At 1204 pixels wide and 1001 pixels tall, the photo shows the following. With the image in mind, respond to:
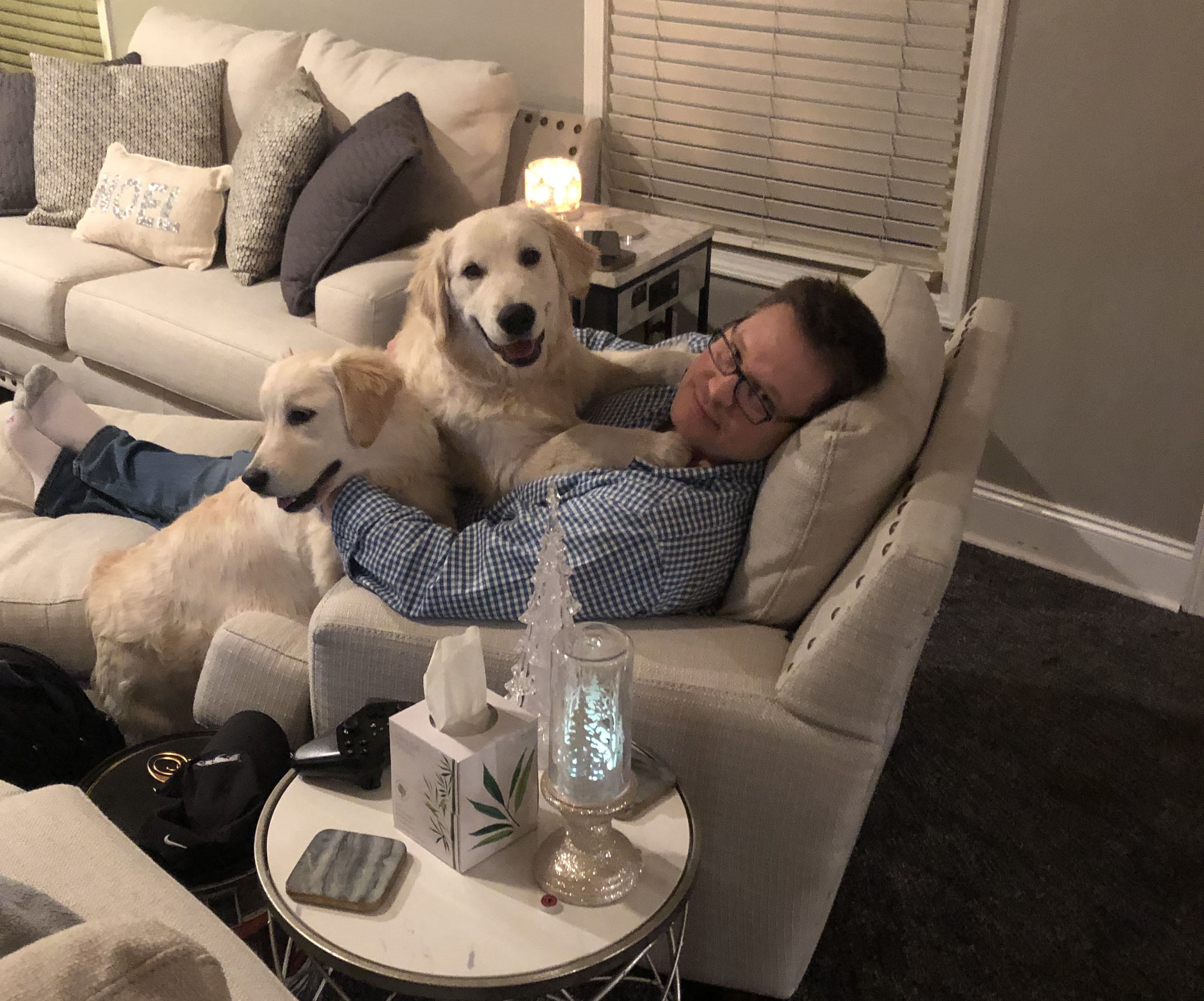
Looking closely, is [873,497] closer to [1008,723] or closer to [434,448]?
[434,448]

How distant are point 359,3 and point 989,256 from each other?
238cm

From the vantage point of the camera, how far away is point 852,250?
2.98m

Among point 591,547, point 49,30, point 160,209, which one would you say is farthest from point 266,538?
point 49,30

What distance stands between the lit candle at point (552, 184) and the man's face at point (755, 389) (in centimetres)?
156

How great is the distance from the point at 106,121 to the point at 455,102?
1308mm

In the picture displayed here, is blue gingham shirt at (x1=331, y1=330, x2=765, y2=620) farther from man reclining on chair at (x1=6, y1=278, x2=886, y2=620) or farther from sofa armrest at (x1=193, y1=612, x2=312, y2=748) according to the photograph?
sofa armrest at (x1=193, y1=612, x2=312, y2=748)

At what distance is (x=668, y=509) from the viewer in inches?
54.2

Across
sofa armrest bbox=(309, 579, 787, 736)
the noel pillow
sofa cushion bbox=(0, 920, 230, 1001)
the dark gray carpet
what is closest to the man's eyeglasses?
sofa armrest bbox=(309, 579, 787, 736)

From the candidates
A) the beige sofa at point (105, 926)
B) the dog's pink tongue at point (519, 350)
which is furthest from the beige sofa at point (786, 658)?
the dog's pink tongue at point (519, 350)

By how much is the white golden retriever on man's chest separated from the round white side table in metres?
0.64

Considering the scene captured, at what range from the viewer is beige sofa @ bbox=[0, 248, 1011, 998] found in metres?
1.20

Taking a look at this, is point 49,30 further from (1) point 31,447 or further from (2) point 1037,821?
(2) point 1037,821

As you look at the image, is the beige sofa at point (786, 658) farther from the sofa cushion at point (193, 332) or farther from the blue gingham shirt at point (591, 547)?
the sofa cushion at point (193, 332)

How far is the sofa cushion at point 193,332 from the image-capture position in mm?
2760
